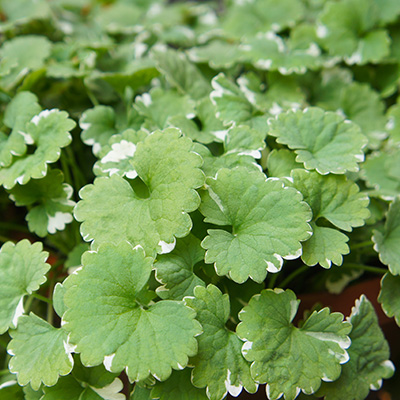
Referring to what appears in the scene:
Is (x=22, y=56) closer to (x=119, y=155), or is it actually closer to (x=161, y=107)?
(x=161, y=107)

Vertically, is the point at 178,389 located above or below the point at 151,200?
below

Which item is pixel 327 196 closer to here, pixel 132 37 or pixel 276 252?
pixel 276 252

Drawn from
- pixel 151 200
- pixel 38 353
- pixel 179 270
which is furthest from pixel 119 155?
pixel 38 353

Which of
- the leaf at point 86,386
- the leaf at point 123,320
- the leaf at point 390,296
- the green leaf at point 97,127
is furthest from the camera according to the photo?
the green leaf at point 97,127

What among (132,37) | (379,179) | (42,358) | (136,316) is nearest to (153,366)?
(136,316)

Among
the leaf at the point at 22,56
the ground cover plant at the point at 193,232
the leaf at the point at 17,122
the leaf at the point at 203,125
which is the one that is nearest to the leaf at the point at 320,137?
the ground cover plant at the point at 193,232

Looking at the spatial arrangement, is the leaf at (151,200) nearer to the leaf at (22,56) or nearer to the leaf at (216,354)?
the leaf at (216,354)
